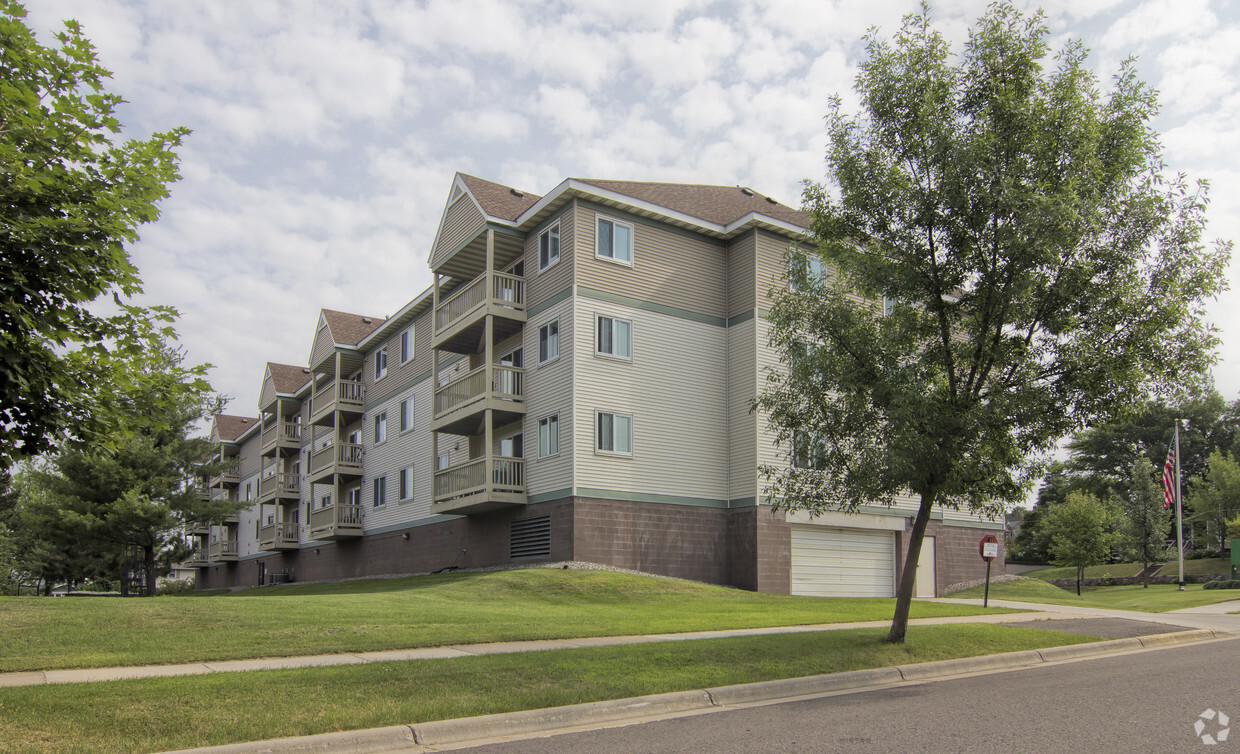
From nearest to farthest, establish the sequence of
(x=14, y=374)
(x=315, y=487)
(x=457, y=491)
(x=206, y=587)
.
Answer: (x=14, y=374)
(x=457, y=491)
(x=315, y=487)
(x=206, y=587)

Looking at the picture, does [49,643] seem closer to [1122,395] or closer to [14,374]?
[14,374]

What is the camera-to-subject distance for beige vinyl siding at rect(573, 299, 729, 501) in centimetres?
2633

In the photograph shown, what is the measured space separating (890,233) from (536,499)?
16.0 m

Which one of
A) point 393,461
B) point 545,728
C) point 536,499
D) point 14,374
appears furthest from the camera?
point 393,461

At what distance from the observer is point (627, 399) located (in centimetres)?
2716

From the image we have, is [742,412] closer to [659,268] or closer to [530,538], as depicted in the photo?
[659,268]

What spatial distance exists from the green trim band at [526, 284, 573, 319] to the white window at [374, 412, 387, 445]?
14823mm

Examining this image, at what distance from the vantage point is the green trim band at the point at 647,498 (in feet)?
84.5

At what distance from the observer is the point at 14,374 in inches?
309

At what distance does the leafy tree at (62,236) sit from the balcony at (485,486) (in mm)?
18185

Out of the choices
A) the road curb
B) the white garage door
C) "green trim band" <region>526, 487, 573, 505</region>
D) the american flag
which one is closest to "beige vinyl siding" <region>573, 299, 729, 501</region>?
"green trim band" <region>526, 487, 573, 505</region>

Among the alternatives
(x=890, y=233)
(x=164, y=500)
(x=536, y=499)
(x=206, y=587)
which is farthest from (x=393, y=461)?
(x=206, y=587)

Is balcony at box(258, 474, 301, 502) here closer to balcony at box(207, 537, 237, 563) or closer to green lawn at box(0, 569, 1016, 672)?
balcony at box(207, 537, 237, 563)

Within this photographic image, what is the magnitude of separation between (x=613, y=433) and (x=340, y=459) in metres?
21.1
